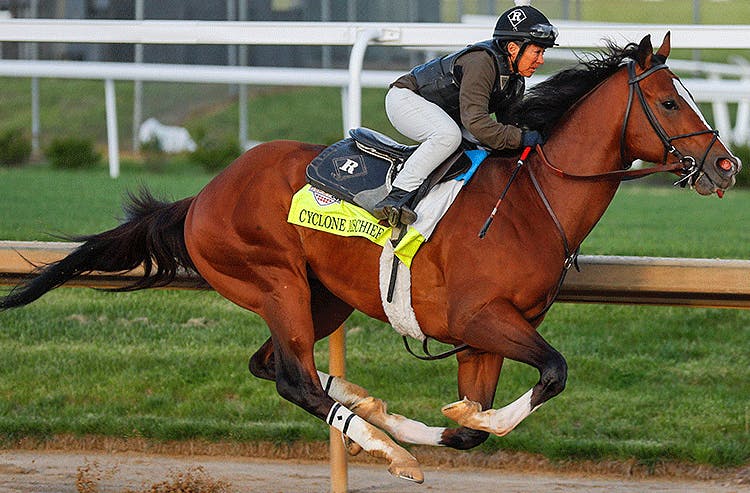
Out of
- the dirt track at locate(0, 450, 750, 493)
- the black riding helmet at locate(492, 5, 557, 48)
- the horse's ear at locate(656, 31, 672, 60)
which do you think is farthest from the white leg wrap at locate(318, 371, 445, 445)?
the horse's ear at locate(656, 31, 672, 60)

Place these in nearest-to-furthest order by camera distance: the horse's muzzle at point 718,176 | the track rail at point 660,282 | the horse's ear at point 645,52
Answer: the horse's muzzle at point 718,176 → the horse's ear at point 645,52 → the track rail at point 660,282

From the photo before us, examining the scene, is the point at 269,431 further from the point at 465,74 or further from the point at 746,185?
the point at 746,185

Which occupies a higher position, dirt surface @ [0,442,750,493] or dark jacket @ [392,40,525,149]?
dark jacket @ [392,40,525,149]

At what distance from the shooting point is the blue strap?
4262 millimetres

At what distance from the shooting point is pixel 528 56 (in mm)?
4207

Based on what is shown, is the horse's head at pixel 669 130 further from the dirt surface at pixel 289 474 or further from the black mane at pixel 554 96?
the dirt surface at pixel 289 474

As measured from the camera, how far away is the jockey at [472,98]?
4.15 m

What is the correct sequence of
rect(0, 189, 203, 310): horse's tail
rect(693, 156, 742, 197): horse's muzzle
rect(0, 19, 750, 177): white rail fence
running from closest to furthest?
rect(693, 156, 742, 197): horse's muzzle, rect(0, 189, 203, 310): horse's tail, rect(0, 19, 750, 177): white rail fence

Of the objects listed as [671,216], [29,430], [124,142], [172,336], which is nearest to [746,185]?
[671,216]

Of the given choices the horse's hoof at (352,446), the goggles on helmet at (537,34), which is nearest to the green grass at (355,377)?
the horse's hoof at (352,446)

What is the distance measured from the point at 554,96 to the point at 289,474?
7.00 feet

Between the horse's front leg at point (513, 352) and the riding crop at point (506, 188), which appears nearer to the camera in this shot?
the horse's front leg at point (513, 352)

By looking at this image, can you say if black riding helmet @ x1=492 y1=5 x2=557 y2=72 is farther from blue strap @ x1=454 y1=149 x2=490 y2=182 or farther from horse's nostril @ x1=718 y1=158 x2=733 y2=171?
Answer: horse's nostril @ x1=718 y1=158 x2=733 y2=171

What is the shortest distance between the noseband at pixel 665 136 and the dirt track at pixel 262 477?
1.72 meters
